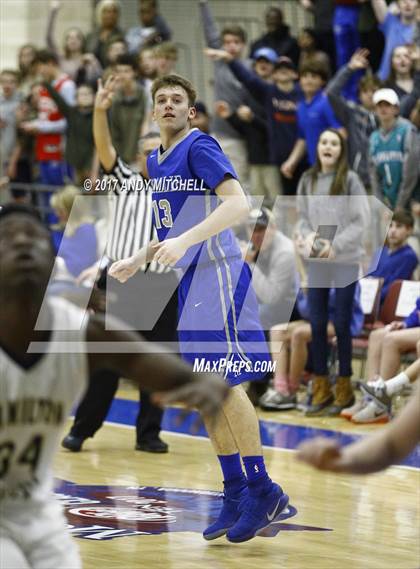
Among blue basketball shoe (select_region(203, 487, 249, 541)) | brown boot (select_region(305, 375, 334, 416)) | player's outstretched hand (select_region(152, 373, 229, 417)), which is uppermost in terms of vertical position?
player's outstretched hand (select_region(152, 373, 229, 417))

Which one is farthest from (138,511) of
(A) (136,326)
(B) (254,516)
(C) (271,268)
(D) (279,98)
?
(D) (279,98)

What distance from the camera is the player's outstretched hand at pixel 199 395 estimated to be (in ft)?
11.9

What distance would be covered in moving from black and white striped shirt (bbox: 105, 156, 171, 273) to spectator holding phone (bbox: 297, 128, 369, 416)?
1908 mm

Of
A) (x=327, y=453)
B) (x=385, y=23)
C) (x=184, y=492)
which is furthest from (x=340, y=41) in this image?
(x=327, y=453)

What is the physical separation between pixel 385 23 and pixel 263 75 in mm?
1450

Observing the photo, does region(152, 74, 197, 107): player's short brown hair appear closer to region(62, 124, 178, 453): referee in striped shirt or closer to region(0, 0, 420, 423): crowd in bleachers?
region(62, 124, 178, 453): referee in striped shirt

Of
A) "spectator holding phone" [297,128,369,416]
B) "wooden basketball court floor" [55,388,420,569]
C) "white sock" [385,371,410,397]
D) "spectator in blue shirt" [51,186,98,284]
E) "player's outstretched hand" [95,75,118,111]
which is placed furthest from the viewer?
"spectator in blue shirt" [51,186,98,284]

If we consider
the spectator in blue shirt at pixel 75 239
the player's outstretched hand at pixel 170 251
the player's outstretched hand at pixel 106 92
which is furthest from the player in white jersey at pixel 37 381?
the spectator in blue shirt at pixel 75 239

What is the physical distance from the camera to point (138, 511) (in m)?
7.23

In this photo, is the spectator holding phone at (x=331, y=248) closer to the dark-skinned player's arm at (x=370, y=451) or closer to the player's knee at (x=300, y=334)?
the player's knee at (x=300, y=334)

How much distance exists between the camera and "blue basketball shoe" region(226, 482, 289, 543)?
637 centimetres

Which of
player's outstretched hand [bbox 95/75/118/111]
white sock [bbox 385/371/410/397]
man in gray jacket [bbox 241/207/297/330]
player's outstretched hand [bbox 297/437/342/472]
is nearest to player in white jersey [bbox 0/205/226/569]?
player's outstretched hand [bbox 297/437/342/472]

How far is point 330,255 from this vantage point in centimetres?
1068

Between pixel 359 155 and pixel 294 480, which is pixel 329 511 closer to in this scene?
pixel 294 480
